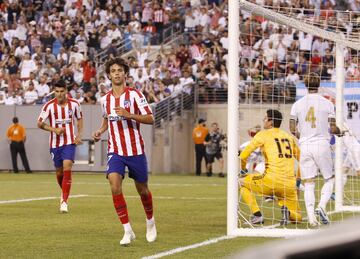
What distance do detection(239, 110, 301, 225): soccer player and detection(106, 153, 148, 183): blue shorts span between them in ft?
8.55

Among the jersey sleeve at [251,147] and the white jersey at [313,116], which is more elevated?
the white jersey at [313,116]

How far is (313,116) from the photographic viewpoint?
12.7 metres

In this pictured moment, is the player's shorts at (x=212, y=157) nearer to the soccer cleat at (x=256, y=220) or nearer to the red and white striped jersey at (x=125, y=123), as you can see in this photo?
the soccer cleat at (x=256, y=220)

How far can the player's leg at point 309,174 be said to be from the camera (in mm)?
12586

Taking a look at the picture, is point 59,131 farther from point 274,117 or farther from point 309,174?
point 309,174

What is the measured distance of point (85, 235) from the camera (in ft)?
37.3

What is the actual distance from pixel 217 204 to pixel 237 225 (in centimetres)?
629

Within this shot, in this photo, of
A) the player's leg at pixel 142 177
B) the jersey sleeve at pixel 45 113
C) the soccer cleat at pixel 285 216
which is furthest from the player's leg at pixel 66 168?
the player's leg at pixel 142 177

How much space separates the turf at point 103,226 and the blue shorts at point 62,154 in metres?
0.84

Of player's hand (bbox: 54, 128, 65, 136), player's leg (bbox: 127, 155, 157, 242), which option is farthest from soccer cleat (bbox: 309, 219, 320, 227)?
player's hand (bbox: 54, 128, 65, 136)

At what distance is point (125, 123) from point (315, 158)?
3.29m

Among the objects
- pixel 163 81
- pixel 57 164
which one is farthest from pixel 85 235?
pixel 163 81

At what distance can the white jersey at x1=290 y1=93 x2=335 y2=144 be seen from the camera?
12.6m

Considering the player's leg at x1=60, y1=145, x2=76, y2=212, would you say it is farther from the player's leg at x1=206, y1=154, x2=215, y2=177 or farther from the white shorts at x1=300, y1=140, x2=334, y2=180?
the player's leg at x1=206, y1=154, x2=215, y2=177
